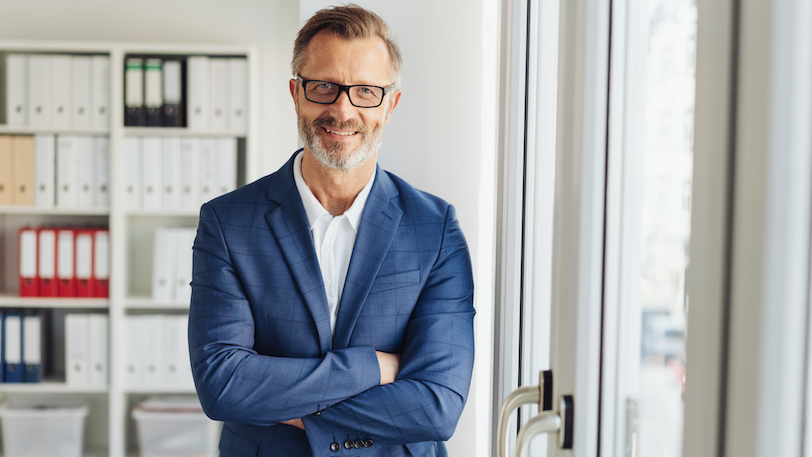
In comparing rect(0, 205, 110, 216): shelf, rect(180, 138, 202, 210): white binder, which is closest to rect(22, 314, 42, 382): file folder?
rect(0, 205, 110, 216): shelf

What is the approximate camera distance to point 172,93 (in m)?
3.10

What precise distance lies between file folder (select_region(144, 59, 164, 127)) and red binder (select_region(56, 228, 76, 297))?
65 centimetres

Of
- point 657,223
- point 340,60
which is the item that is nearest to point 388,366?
point 340,60

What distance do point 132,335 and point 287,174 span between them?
2200 mm

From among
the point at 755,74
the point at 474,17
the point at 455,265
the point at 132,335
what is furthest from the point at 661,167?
the point at 132,335

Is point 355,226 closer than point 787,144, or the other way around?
point 787,144

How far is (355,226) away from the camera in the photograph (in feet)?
4.27

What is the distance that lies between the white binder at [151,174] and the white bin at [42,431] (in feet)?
3.52

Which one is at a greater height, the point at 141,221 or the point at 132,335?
the point at 141,221

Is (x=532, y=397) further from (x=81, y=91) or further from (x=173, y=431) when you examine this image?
(x=81, y=91)

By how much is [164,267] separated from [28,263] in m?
0.63

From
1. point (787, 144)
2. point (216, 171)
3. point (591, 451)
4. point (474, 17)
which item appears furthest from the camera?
point (216, 171)

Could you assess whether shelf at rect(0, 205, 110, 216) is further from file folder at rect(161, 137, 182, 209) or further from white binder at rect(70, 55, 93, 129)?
white binder at rect(70, 55, 93, 129)

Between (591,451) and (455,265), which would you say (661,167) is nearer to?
(591,451)
